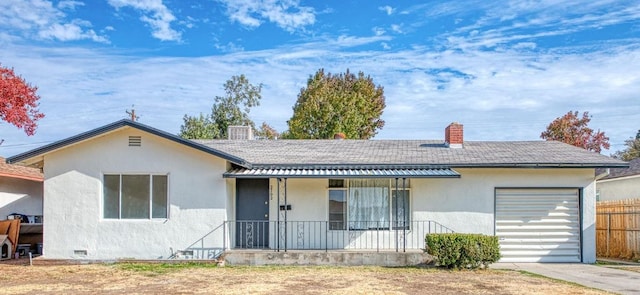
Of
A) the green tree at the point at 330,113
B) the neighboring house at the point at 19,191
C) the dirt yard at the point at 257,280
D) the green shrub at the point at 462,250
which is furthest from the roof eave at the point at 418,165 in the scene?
the green tree at the point at 330,113

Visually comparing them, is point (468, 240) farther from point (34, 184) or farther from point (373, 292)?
point (34, 184)

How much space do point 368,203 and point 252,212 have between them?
3.53 metres

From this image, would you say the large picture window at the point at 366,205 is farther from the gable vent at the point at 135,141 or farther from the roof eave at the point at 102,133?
the gable vent at the point at 135,141

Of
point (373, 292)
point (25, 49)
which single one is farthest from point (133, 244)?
point (25, 49)

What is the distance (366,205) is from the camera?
51.9 feet

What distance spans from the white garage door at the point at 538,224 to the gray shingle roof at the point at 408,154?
108 centimetres

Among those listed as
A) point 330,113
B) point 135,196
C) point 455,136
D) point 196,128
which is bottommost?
point 135,196

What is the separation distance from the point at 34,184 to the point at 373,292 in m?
16.7

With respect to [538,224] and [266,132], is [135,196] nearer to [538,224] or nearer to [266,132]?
[538,224]

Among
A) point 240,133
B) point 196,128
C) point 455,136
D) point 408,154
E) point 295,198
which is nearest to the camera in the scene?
point 295,198

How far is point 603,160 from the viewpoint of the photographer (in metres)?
15.0

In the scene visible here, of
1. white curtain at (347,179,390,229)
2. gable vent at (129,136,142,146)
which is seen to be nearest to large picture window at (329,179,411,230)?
white curtain at (347,179,390,229)

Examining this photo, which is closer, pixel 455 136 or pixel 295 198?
pixel 295 198

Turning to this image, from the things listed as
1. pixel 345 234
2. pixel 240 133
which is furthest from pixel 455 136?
pixel 240 133
